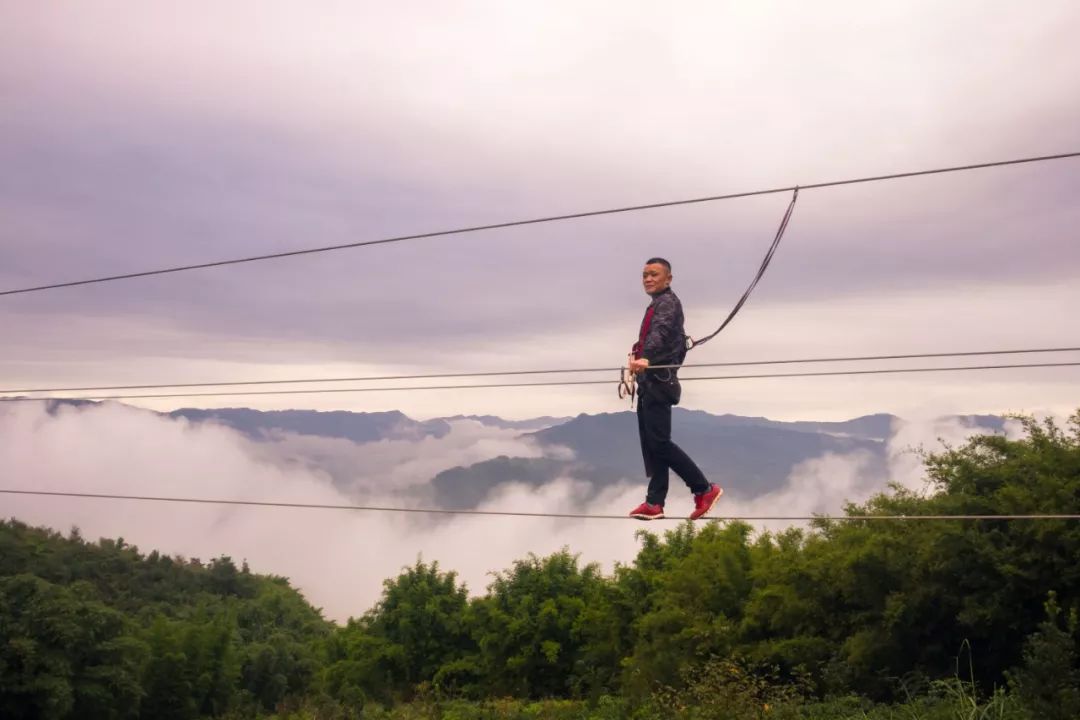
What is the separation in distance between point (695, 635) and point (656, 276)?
35.4m

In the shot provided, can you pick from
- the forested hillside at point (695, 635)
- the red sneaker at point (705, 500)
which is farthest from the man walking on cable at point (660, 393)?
the forested hillside at point (695, 635)

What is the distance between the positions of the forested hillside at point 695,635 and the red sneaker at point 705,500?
13.1 metres

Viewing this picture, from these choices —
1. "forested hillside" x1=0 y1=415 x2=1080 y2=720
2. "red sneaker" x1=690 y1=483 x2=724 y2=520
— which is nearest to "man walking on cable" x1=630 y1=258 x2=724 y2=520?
"red sneaker" x1=690 y1=483 x2=724 y2=520

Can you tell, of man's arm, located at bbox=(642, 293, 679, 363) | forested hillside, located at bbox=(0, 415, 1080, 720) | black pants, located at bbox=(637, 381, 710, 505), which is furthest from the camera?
forested hillside, located at bbox=(0, 415, 1080, 720)

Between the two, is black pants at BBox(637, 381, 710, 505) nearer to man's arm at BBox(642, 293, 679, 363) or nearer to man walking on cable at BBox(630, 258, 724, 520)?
man walking on cable at BBox(630, 258, 724, 520)

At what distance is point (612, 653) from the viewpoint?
56438 millimetres

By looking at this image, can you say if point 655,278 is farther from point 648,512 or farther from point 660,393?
point 648,512

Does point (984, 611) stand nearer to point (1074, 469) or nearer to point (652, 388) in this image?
point (1074, 469)

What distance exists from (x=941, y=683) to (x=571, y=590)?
47192 mm

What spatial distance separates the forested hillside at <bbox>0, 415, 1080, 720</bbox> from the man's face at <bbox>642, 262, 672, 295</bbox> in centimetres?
1447

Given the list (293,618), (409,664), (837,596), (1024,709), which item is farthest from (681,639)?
(293,618)

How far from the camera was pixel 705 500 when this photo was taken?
8.55 m

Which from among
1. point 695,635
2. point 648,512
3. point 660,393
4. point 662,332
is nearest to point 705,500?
point 648,512

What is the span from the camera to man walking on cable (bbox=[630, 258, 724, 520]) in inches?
320
